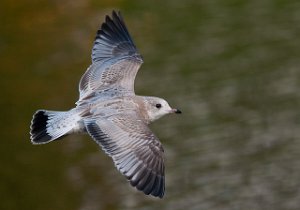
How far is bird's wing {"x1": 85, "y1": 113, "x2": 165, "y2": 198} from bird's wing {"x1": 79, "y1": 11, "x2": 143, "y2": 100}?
115cm

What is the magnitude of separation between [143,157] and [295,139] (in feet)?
20.0

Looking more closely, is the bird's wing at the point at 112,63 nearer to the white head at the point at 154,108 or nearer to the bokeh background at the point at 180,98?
the white head at the point at 154,108

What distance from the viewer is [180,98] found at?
722 inches

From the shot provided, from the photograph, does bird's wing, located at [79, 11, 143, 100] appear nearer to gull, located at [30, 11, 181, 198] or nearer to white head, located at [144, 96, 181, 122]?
gull, located at [30, 11, 181, 198]

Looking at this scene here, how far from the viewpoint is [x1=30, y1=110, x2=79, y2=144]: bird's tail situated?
38.0ft

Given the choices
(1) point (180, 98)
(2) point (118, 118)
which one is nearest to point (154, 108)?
(2) point (118, 118)

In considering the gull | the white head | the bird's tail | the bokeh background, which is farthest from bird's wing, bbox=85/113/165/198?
the bokeh background

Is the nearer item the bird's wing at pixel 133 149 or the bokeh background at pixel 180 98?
the bird's wing at pixel 133 149

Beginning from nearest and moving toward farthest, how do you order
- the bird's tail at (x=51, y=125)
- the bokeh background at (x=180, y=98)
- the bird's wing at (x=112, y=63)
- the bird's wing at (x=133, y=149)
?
the bird's wing at (x=133, y=149) < the bird's tail at (x=51, y=125) < the bird's wing at (x=112, y=63) < the bokeh background at (x=180, y=98)

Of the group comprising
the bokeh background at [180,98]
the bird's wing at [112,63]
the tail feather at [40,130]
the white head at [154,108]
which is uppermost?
the bird's wing at [112,63]

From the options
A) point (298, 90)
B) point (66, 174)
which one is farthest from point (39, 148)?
point (298, 90)

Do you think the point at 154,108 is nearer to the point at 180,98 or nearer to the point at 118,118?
the point at 118,118

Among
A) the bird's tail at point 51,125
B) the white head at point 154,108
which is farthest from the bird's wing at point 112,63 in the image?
the bird's tail at point 51,125

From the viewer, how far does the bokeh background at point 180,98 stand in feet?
51.4
